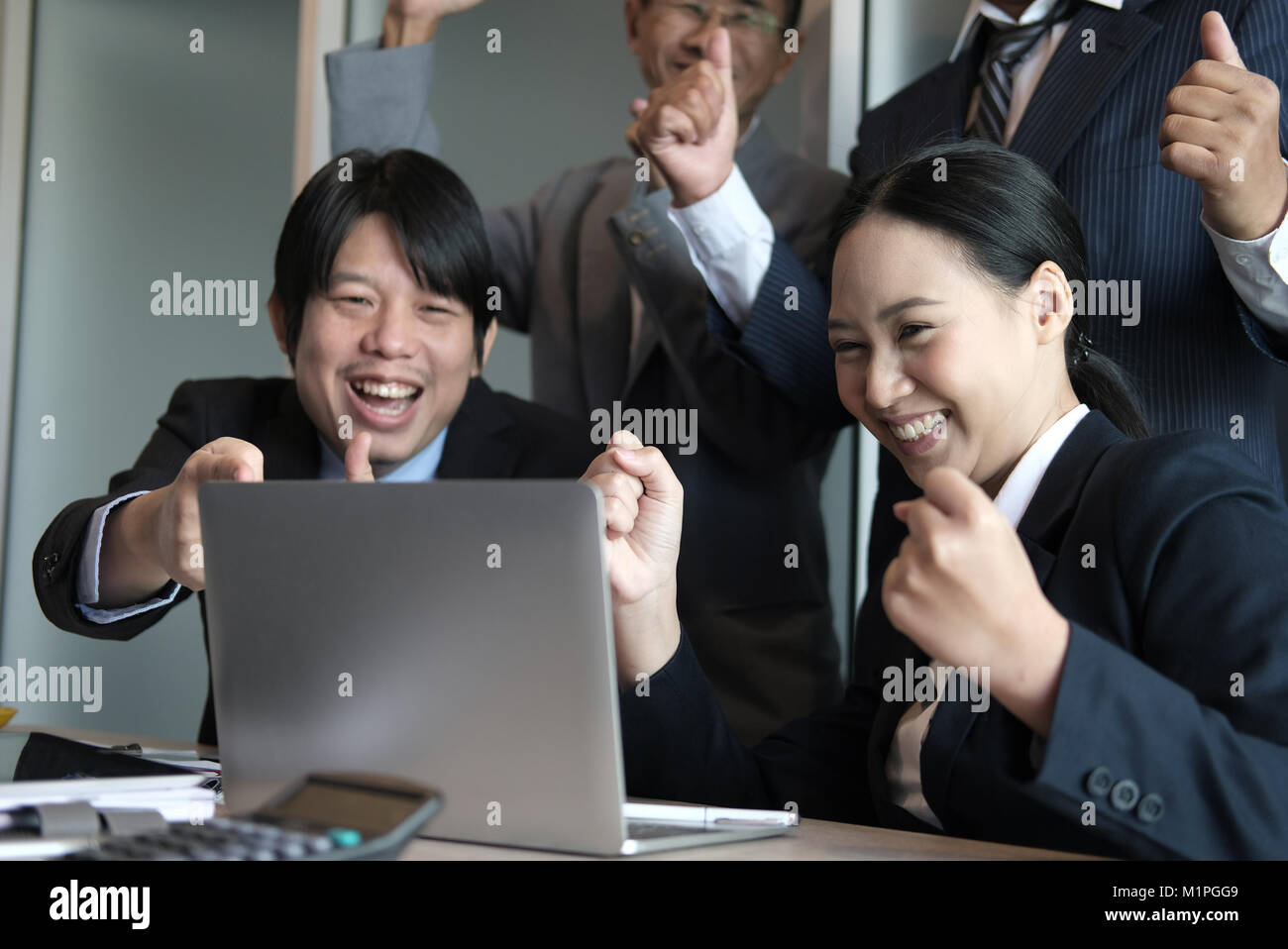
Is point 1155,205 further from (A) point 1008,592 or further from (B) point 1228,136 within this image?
(A) point 1008,592

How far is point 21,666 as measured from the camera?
3.34 meters

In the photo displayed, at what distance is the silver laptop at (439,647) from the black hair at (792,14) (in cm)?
167

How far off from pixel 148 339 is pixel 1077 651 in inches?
117

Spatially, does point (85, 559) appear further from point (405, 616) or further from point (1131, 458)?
point (1131, 458)

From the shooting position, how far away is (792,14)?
2312mm

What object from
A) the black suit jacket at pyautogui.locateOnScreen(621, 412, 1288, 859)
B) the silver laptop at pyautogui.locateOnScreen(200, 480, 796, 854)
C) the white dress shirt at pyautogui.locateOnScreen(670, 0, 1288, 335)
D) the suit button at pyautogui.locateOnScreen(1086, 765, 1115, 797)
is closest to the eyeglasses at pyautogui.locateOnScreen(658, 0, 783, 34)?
the white dress shirt at pyautogui.locateOnScreen(670, 0, 1288, 335)

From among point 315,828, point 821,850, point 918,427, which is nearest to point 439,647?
point 315,828

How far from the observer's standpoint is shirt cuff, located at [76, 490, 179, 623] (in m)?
1.49

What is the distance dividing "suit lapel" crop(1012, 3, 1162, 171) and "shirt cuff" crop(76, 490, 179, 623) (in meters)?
1.20

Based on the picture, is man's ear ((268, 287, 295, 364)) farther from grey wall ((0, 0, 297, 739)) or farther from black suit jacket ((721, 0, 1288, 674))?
grey wall ((0, 0, 297, 739))

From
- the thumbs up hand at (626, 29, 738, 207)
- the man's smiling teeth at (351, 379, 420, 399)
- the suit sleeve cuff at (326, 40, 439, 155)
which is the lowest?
the man's smiling teeth at (351, 379, 420, 399)

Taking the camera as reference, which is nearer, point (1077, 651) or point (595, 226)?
point (1077, 651)

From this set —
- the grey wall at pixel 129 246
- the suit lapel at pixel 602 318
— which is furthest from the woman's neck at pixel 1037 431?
the grey wall at pixel 129 246
